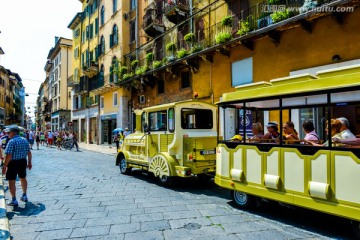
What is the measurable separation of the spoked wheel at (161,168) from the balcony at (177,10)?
1197 centimetres

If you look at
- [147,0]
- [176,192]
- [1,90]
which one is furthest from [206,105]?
[1,90]

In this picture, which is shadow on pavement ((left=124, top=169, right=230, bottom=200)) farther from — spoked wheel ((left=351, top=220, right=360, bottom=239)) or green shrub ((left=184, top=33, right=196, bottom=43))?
green shrub ((left=184, top=33, right=196, bottom=43))

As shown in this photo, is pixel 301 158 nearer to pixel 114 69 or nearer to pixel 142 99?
pixel 142 99

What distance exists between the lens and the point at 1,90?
52.3 meters

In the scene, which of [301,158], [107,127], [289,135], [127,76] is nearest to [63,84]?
[107,127]

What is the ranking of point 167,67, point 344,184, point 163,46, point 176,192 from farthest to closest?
point 163,46, point 167,67, point 176,192, point 344,184

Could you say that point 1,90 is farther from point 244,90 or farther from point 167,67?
point 244,90

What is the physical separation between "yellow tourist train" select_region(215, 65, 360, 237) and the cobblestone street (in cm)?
52

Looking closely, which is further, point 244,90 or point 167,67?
point 167,67

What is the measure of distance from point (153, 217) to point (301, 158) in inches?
115

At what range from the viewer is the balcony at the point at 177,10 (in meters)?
17.3

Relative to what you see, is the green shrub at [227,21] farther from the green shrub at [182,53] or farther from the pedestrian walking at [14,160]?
the pedestrian walking at [14,160]

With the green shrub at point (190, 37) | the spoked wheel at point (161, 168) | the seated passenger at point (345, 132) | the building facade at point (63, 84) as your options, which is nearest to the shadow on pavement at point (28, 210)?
the spoked wheel at point (161, 168)

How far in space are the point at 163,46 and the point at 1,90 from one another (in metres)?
46.0
